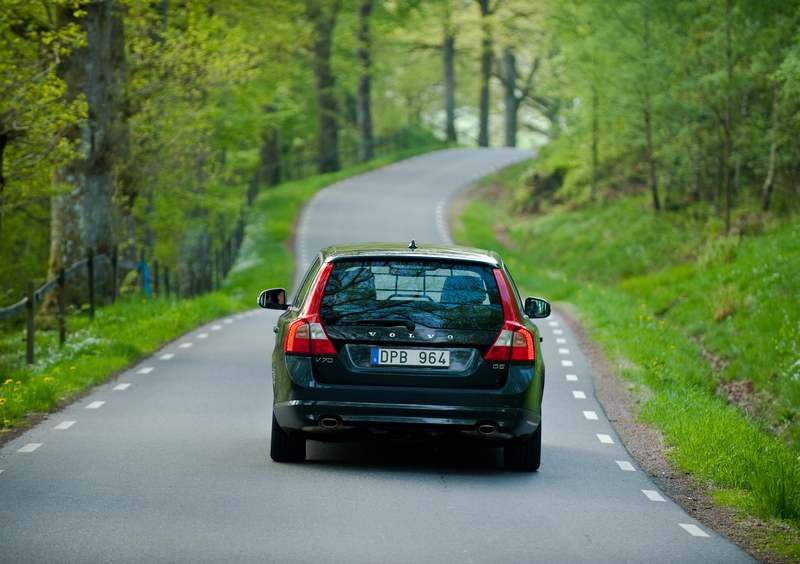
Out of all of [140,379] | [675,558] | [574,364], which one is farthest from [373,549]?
[574,364]

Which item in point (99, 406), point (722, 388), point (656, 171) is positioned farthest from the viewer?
point (656, 171)

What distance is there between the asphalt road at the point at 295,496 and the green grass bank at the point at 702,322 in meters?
0.69

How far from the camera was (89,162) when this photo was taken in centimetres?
1777

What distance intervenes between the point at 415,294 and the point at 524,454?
1537 mm

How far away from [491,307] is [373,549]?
88.7 inches

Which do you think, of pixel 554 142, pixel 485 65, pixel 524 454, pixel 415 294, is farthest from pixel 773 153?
pixel 485 65

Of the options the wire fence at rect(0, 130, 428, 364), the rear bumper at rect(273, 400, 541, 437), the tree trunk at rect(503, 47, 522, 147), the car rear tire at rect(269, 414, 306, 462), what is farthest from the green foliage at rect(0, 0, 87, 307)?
the tree trunk at rect(503, 47, 522, 147)

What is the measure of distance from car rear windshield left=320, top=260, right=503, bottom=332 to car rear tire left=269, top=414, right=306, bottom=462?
1.04m

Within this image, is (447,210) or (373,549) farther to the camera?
(447,210)

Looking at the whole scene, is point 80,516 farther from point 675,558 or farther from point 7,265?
point 7,265

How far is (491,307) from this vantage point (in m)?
7.20

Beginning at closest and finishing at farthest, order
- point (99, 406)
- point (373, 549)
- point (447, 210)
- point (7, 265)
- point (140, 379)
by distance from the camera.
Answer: point (373, 549) < point (99, 406) < point (140, 379) < point (7, 265) < point (447, 210)

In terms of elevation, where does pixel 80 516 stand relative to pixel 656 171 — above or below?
below

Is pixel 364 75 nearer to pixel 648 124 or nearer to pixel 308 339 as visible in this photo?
pixel 648 124
